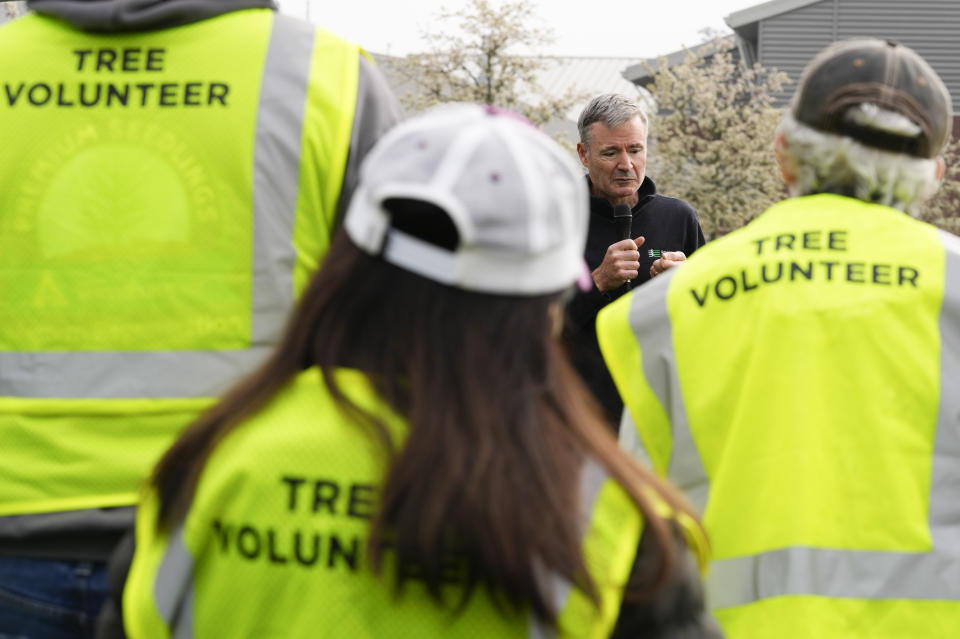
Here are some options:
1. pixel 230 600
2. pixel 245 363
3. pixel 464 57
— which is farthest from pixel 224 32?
pixel 464 57

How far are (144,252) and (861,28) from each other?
29.7 meters

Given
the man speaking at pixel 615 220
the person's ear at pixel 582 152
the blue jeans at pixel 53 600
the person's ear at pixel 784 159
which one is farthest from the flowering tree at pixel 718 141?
the blue jeans at pixel 53 600

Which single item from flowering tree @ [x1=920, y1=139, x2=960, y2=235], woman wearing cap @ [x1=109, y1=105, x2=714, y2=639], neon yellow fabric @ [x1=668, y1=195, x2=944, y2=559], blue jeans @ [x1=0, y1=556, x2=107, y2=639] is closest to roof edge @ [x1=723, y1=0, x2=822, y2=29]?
flowering tree @ [x1=920, y1=139, x2=960, y2=235]

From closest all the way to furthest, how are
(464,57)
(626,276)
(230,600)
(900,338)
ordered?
(230,600) → (900,338) → (626,276) → (464,57)

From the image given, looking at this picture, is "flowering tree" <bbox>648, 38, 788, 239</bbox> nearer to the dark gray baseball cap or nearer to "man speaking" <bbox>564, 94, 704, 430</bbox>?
"man speaking" <bbox>564, 94, 704, 430</bbox>

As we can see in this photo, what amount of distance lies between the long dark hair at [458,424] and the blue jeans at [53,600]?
0.52 m

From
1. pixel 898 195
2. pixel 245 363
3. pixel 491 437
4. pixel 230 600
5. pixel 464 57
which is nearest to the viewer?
pixel 491 437

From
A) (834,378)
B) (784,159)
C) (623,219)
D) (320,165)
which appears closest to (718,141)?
(623,219)

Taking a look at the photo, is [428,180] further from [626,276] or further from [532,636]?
[626,276]

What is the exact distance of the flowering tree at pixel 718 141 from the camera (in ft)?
85.9

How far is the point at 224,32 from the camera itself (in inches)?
93.4

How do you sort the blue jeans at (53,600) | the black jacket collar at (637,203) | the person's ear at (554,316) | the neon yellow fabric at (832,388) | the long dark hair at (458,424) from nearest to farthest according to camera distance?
the long dark hair at (458,424), the person's ear at (554,316), the blue jeans at (53,600), the neon yellow fabric at (832,388), the black jacket collar at (637,203)

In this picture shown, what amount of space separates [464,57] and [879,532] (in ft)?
84.4

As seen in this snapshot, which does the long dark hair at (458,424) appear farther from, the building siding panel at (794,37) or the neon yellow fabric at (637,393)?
the building siding panel at (794,37)
